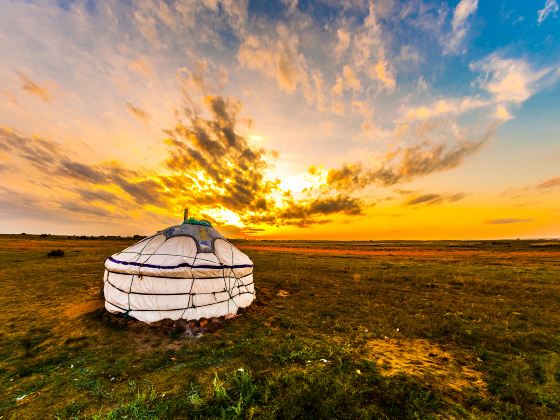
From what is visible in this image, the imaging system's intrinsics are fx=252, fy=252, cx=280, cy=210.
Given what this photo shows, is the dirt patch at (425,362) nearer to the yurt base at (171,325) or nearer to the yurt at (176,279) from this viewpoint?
the yurt base at (171,325)

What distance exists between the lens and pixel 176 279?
30.1ft

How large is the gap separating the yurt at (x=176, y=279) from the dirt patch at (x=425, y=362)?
558cm

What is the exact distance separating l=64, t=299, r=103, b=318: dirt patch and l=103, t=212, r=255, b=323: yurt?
4.02 feet

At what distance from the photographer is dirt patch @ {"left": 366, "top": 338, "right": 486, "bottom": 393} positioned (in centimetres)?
578

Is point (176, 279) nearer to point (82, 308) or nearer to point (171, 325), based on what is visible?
point (171, 325)

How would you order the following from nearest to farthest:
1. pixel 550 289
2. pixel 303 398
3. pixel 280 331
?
pixel 303 398 < pixel 280 331 < pixel 550 289

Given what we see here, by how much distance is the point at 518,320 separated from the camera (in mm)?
10016

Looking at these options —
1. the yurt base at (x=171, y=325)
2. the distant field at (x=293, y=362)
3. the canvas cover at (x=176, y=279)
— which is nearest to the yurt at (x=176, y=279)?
the canvas cover at (x=176, y=279)

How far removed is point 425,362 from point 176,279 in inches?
321

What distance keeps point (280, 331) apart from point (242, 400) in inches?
159

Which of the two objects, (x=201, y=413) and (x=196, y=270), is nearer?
(x=201, y=413)

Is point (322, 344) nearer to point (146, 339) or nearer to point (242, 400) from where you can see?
point (242, 400)

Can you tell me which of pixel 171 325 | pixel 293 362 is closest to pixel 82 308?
pixel 171 325

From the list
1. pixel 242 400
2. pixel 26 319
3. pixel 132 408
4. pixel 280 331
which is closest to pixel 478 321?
pixel 280 331
